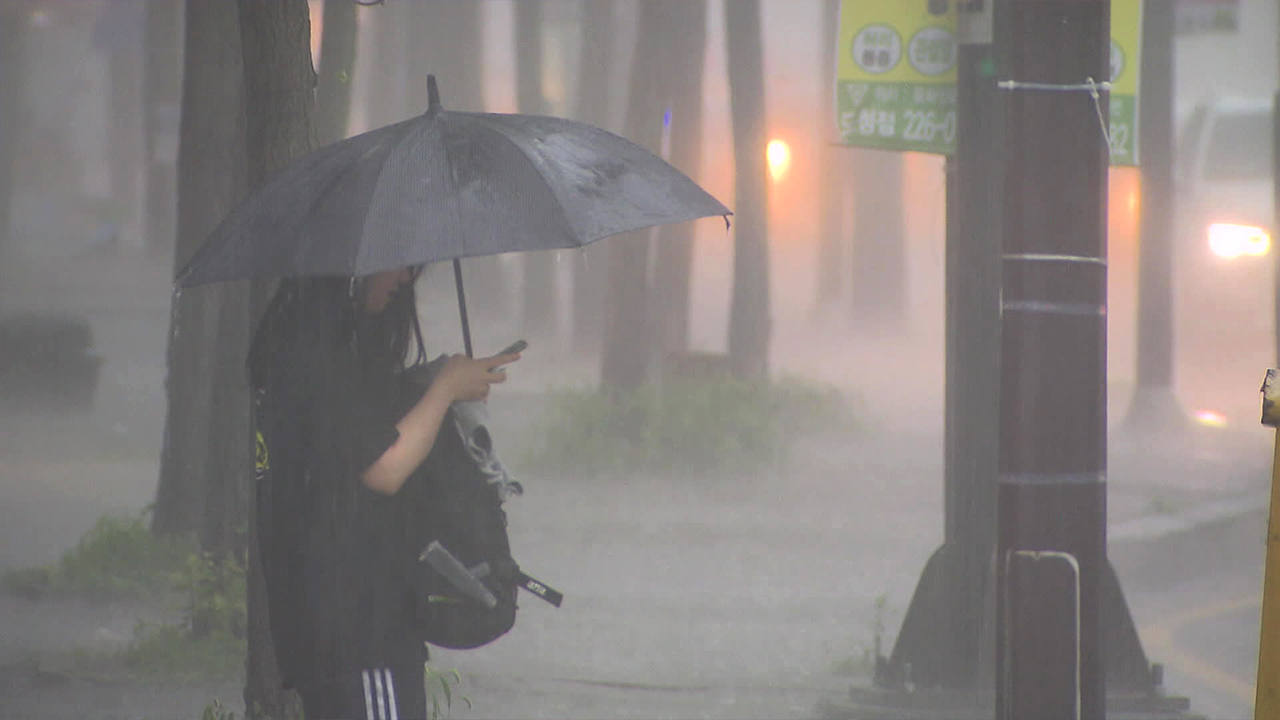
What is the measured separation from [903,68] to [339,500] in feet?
13.5

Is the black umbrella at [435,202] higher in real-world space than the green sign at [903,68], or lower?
lower

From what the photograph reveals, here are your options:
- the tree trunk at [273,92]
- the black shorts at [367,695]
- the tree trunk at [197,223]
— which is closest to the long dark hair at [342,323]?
the black shorts at [367,695]

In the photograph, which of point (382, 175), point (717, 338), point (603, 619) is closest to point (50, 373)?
point (603, 619)

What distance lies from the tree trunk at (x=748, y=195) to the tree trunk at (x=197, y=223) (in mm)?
9672

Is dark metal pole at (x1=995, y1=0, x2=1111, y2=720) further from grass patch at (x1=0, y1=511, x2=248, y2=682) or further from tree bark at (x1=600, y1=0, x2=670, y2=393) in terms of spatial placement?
tree bark at (x1=600, y1=0, x2=670, y2=393)

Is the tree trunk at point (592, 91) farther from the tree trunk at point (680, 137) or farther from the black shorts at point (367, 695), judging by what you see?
the black shorts at point (367, 695)

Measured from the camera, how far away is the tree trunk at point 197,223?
859cm

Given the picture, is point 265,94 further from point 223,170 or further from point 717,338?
point 717,338

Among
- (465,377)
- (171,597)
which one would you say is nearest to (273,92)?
(465,377)

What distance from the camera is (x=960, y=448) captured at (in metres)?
6.40

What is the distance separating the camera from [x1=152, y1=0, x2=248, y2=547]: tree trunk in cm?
859

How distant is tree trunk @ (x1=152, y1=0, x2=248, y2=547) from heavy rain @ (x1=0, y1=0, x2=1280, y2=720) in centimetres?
3

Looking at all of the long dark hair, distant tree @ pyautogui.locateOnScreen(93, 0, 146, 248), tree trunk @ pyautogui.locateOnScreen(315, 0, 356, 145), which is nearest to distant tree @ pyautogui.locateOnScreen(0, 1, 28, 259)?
distant tree @ pyautogui.locateOnScreen(93, 0, 146, 248)

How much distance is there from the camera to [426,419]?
3.07 metres
